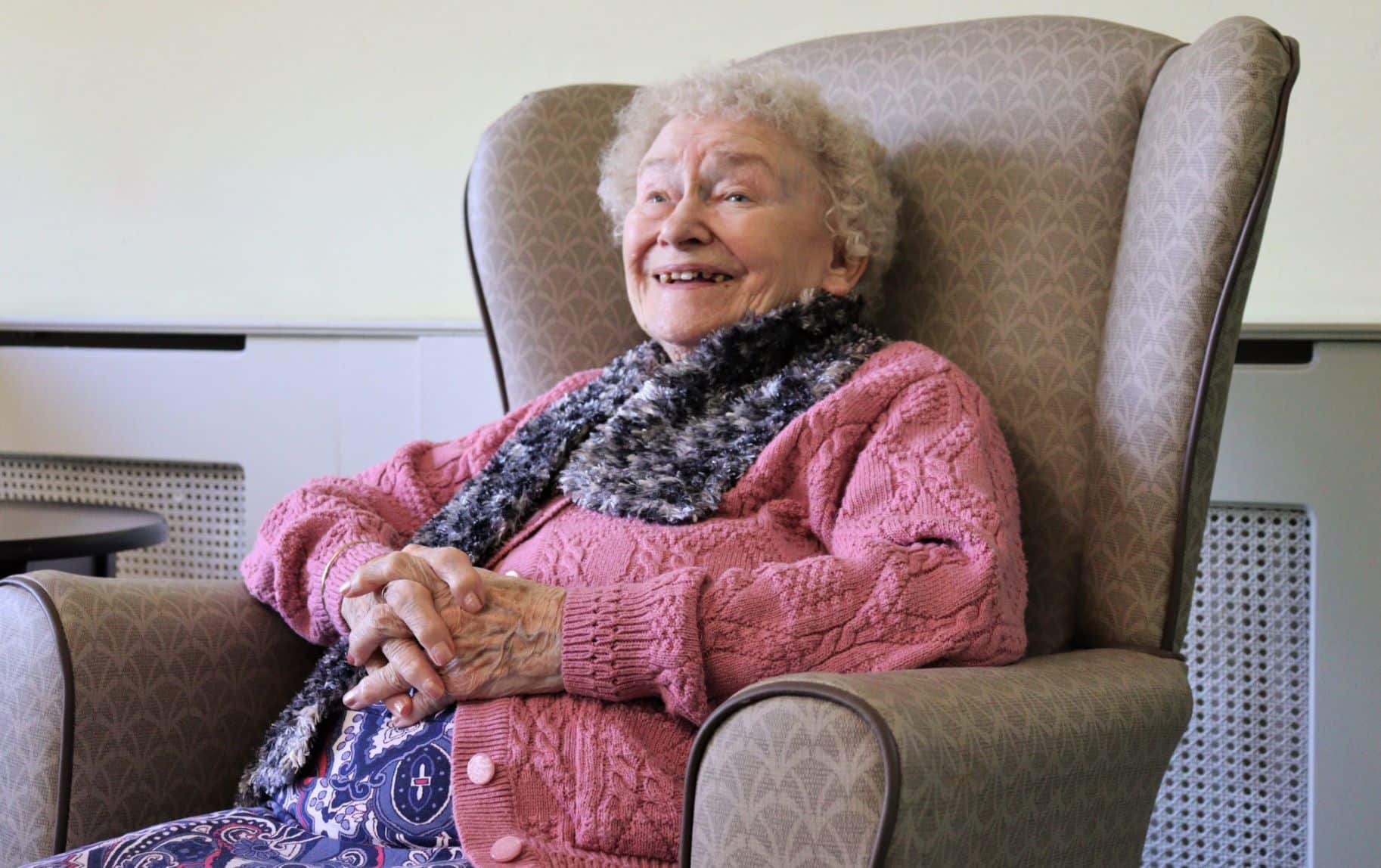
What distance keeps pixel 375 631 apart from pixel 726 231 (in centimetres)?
53

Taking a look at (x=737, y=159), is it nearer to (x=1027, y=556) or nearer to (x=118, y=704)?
(x=1027, y=556)

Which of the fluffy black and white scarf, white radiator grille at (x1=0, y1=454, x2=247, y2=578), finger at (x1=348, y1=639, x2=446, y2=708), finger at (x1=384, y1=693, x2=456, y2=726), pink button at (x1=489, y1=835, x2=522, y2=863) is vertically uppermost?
the fluffy black and white scarf

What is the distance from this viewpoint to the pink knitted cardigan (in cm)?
105

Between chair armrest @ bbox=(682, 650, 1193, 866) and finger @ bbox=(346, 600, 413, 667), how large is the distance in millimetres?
368

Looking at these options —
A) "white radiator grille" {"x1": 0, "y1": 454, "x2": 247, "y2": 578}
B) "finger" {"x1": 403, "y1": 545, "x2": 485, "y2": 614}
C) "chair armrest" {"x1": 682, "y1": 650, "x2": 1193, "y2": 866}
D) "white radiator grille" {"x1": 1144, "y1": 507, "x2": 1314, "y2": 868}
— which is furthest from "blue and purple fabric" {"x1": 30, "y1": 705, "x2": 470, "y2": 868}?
"white radiator grille" {"x1": 0, "y1": 454, "x2": 247, "y2": 578}

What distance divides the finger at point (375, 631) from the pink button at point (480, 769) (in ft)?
0.43

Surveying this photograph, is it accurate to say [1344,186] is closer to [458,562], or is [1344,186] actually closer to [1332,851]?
[1332,851]

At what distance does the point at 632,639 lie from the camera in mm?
1063

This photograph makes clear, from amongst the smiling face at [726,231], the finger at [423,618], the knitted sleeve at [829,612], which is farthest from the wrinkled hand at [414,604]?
the smiling face at [726,231]

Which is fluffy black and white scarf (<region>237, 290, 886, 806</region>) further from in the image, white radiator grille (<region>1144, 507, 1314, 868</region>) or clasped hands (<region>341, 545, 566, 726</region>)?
white radiator grille (<region>1144, 507, 1314, 868</region>)

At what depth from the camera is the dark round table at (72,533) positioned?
167 centimetres

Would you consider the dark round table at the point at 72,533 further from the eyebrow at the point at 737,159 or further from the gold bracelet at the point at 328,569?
the eyebrow at the point at 737,159

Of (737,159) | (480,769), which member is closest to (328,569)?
(480,769)

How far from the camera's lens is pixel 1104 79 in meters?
1.36
